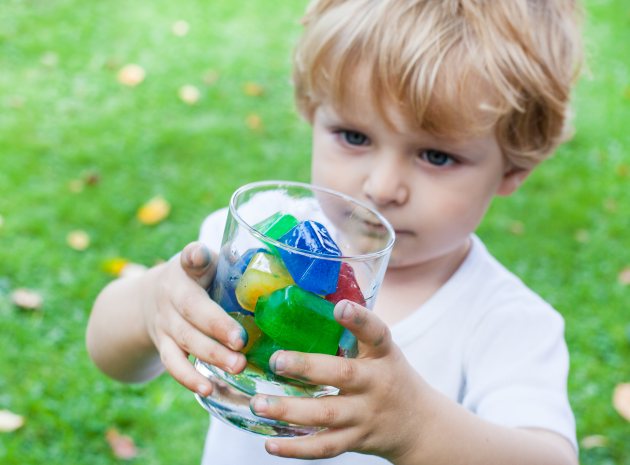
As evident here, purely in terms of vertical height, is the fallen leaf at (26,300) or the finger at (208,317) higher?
the finger at (208,317)

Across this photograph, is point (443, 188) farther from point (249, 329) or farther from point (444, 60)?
point (249, 329)

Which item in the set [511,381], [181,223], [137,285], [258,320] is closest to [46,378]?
[181,223]

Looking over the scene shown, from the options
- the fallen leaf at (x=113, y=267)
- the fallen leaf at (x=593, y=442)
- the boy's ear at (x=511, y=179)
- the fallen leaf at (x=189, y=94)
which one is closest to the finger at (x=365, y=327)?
the boy's ear at (x=511, y=179)

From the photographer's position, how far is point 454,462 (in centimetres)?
139

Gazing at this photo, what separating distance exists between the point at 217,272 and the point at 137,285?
0.46 metres

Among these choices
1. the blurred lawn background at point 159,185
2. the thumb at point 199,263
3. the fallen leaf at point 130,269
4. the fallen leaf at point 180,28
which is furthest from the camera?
the fallen leaf at point 180,28

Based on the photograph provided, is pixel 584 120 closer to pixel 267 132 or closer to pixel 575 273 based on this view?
pixel 575 273

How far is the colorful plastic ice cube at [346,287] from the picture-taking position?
3.42 ft

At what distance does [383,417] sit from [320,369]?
0.72 ft

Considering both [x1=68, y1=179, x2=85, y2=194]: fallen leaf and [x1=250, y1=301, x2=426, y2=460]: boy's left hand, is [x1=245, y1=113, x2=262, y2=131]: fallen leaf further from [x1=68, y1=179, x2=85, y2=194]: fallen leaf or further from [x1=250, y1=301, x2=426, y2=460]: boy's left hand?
[x1=250, y1=301, x2=426, y2=460]: boy's left hand

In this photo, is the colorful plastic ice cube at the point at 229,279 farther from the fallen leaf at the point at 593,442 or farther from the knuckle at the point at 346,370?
the fallen leaf at the point at 593,442

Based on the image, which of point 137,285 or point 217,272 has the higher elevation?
point 217,272

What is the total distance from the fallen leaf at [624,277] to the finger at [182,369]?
2.81 meters

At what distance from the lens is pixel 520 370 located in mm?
1623
